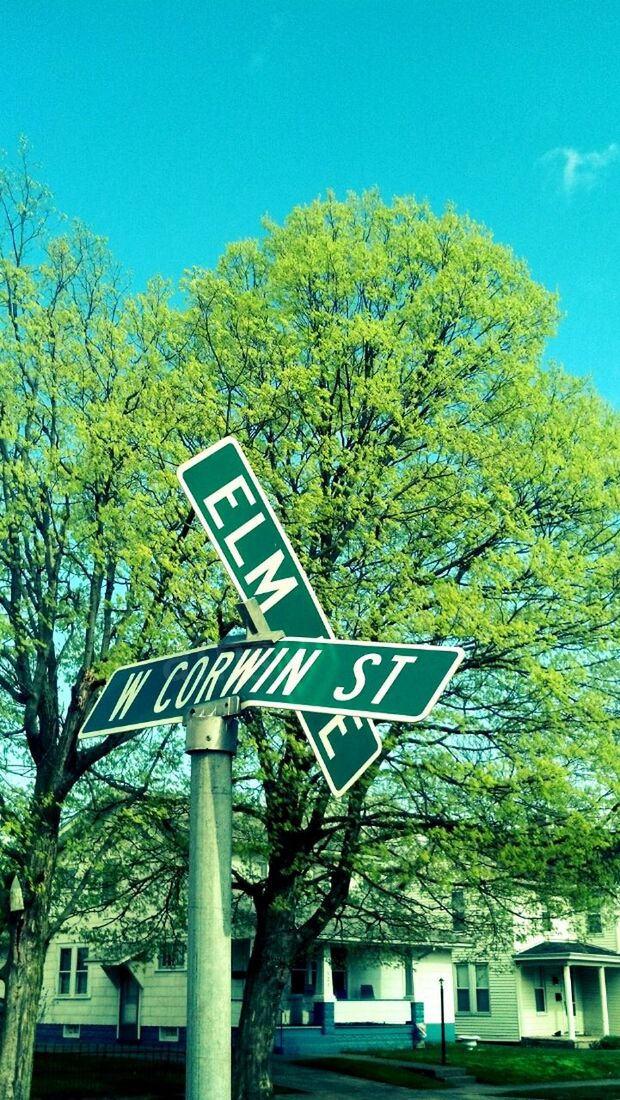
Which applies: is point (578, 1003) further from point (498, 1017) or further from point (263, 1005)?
point (263, 1005)

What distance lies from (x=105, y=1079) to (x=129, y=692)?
26081mm

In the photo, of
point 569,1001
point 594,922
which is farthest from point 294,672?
point 569,1001

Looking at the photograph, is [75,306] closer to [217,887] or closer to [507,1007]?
[217,887]

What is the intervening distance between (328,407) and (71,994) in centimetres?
3326

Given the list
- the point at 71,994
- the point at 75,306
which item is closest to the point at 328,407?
the point at 75,306

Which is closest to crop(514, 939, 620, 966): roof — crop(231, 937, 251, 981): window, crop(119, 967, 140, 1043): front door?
crop(231, 937, 251, 981): window

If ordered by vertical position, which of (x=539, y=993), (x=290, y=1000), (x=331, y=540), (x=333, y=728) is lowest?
(x=539, y=993)

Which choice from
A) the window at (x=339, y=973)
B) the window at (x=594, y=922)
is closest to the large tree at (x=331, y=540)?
the window at (x=594, y=922)

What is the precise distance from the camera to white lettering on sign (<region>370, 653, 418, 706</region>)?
335 cm

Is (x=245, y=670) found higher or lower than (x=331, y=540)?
lower

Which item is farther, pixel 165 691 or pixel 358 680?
pixel 165 691

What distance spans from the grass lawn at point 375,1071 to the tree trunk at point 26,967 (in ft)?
57.1

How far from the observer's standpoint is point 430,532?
57.8 ft

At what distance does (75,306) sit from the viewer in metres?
18.0
